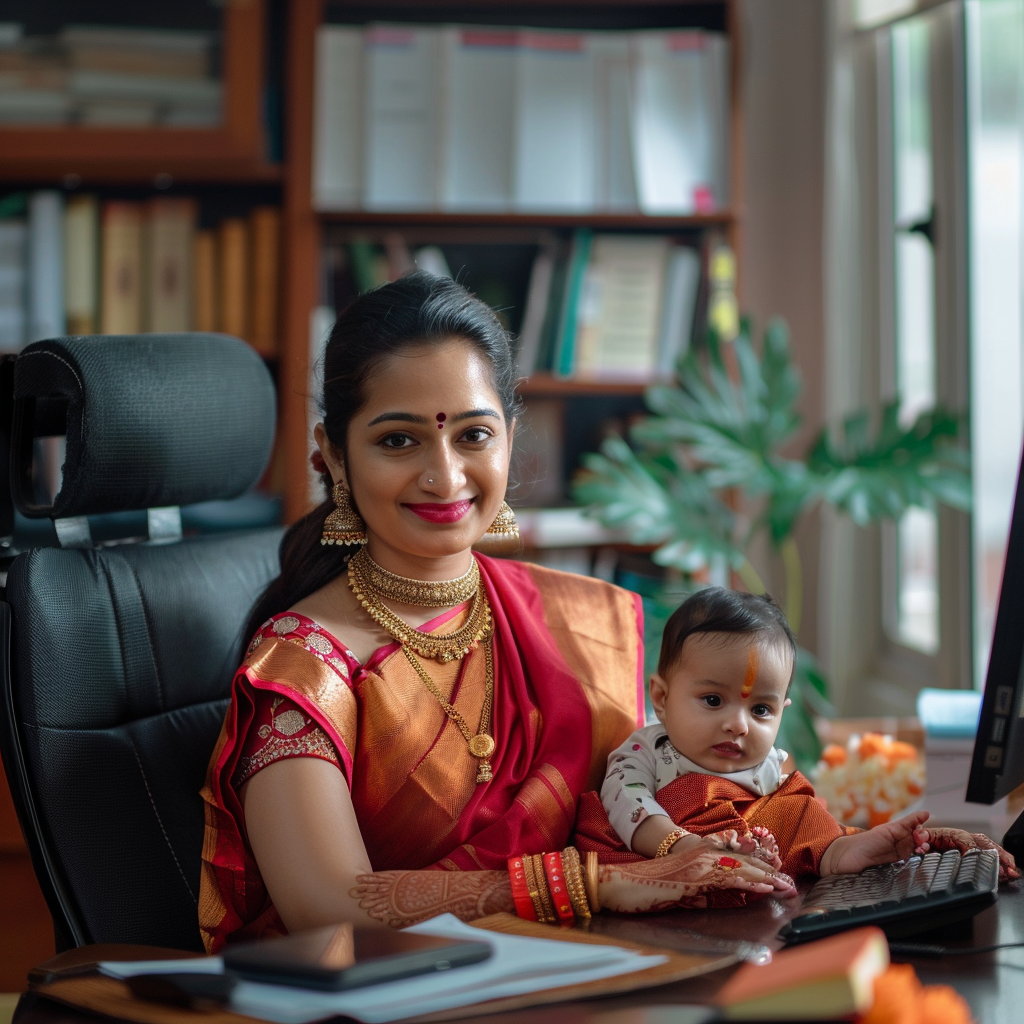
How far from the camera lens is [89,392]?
1265mm

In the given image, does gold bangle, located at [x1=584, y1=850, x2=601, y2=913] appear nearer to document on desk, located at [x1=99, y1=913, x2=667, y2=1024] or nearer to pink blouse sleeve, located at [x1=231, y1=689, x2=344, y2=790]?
document on desk, located at [x1=99, y1=913, x2=667, y2=1024]

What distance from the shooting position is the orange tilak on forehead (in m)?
1.19

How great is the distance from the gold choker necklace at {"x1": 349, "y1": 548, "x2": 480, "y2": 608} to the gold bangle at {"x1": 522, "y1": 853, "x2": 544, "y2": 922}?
0.35 metres

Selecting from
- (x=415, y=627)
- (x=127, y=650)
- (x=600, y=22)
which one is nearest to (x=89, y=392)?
(x=127, y=650)

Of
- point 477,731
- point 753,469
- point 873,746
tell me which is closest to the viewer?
point 477,731

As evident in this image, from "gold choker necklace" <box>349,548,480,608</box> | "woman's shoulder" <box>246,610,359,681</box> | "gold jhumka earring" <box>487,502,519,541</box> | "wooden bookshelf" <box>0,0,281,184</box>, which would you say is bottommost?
"woman's shoulder" <box>246,610,359,681</box>

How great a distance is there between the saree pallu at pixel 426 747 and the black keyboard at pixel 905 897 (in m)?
0.32

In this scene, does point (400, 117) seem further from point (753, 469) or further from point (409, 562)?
point (409, 562)

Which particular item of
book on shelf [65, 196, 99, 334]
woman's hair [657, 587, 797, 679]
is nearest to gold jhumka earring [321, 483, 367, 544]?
woman's hair [657, 587, 797, 679]

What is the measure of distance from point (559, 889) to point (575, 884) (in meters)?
0.01

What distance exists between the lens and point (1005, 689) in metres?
1.03

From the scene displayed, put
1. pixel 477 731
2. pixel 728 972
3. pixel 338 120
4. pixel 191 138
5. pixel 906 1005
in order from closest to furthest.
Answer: pixel 906 1005 → pixel 728 972 → pixel 477 731 → pixel 191 138 → pixel 338 120

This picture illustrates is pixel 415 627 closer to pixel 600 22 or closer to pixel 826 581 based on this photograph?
pixel 826 581

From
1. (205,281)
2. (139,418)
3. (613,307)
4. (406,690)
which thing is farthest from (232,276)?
(406,690)
